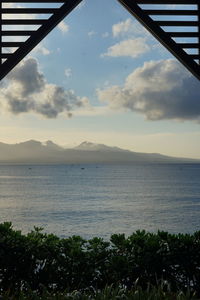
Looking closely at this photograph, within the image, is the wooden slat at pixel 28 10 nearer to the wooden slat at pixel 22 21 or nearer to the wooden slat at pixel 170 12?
the wooden slat at pixel 22 21

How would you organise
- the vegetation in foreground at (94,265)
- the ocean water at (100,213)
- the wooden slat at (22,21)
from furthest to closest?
the ocean water at (100,213)
the vegetation in foreground at (94,265)
the wooden slat at (22,21)

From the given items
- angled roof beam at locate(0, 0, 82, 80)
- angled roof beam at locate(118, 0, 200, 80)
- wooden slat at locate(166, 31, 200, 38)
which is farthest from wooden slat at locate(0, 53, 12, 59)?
wooden slat at locate(166, 31, 200, 38)

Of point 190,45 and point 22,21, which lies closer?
point 22,21

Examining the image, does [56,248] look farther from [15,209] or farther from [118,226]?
[15,209]

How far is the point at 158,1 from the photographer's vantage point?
5520mm

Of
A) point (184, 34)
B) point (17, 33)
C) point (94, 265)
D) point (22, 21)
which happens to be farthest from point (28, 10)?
point (94, 265)

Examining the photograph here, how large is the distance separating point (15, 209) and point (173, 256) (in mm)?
72881

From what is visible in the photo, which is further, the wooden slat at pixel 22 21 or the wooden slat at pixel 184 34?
the wooden slat at pixel 184 34

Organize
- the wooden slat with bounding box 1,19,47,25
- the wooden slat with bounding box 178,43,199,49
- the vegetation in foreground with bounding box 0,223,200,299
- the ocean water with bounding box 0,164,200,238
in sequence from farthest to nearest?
1. the ocean water with bounding box 0,164,200,238
2. the vegetation in foreground with bounding box 0,223,200,299
3. the wooden slat with bounding box 178,43,199,49
4. the wooden slat with bounding box 1,19,47,25

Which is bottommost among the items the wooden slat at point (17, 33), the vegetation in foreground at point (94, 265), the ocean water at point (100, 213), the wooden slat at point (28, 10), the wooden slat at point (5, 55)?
the ocean water at point (100, 213)

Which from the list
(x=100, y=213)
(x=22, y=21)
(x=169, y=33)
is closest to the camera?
(x=22, y=21)

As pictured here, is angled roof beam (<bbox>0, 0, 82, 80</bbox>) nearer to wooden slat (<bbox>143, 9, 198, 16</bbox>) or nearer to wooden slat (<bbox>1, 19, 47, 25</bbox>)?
wooden slat (<bbox>1, 19, 47, 25</bbox>)

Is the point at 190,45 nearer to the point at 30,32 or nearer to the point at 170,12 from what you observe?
the point at 170,12

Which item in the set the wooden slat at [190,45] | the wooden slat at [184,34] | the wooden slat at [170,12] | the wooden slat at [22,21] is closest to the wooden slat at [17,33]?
the wooden slat at [22,21]
